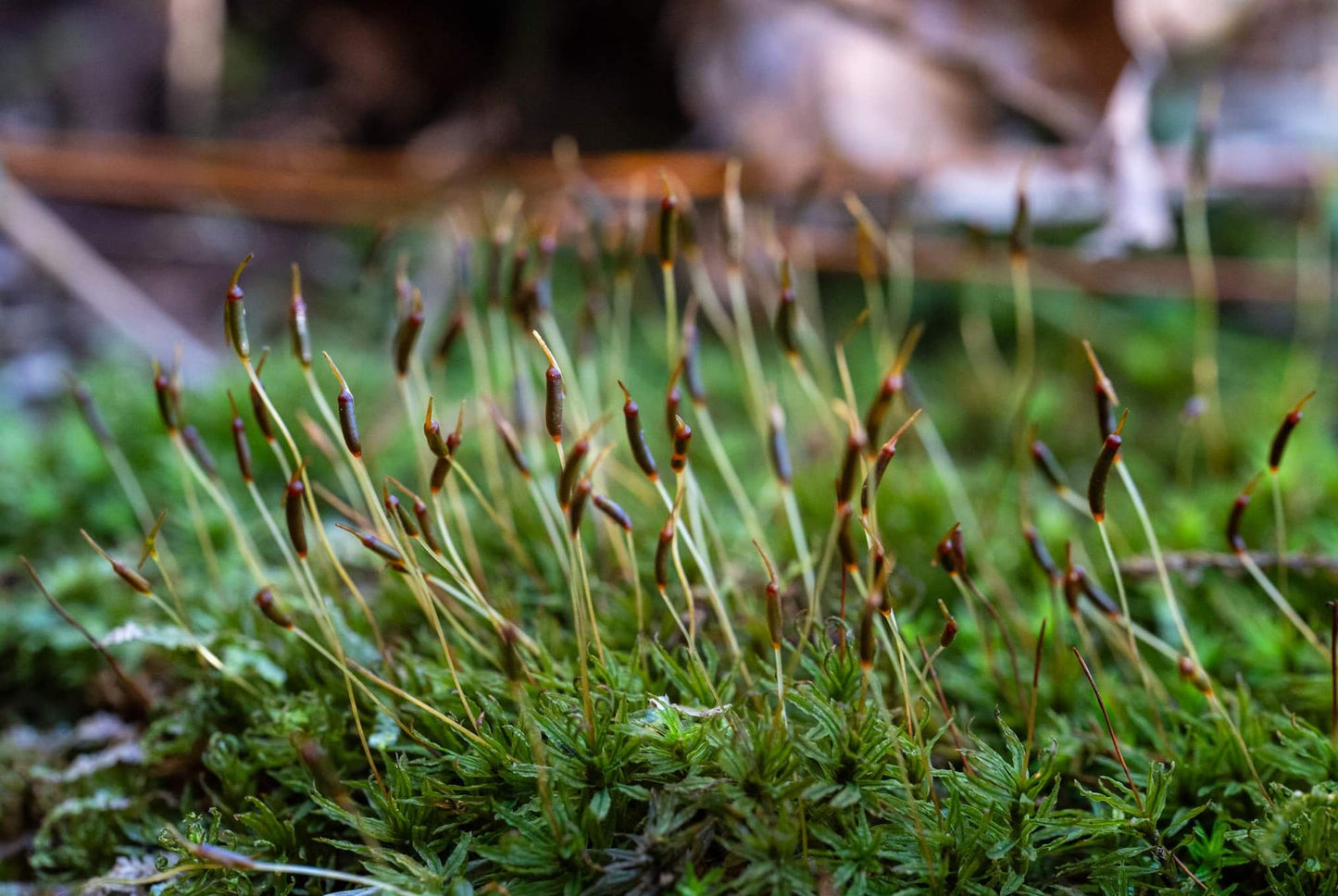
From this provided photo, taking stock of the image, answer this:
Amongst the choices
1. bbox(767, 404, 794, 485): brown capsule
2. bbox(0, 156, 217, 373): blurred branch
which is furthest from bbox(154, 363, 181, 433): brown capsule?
bbox(0, 156, 217, 373): blurred branch

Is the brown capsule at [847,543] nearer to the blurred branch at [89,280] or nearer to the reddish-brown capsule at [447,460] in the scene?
the reddish-brown capsule at [447,460]

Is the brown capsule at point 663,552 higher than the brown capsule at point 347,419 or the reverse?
the reverse

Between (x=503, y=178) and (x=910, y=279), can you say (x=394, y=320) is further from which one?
(x=910, y=279)

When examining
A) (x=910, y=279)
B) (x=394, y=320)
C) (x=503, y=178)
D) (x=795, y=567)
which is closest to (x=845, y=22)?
(x=910, y=279)

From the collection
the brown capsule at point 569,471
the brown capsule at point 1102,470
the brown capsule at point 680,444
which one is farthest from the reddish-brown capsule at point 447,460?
the brown capsule at point 1102,470

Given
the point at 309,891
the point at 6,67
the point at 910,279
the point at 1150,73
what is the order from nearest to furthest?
1. the point at 309,891
2. the point at 1150,73
3. the point at 910,279
4. the point at 6,67

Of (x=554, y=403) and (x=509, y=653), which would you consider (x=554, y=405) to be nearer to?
(x=554, y=403)
